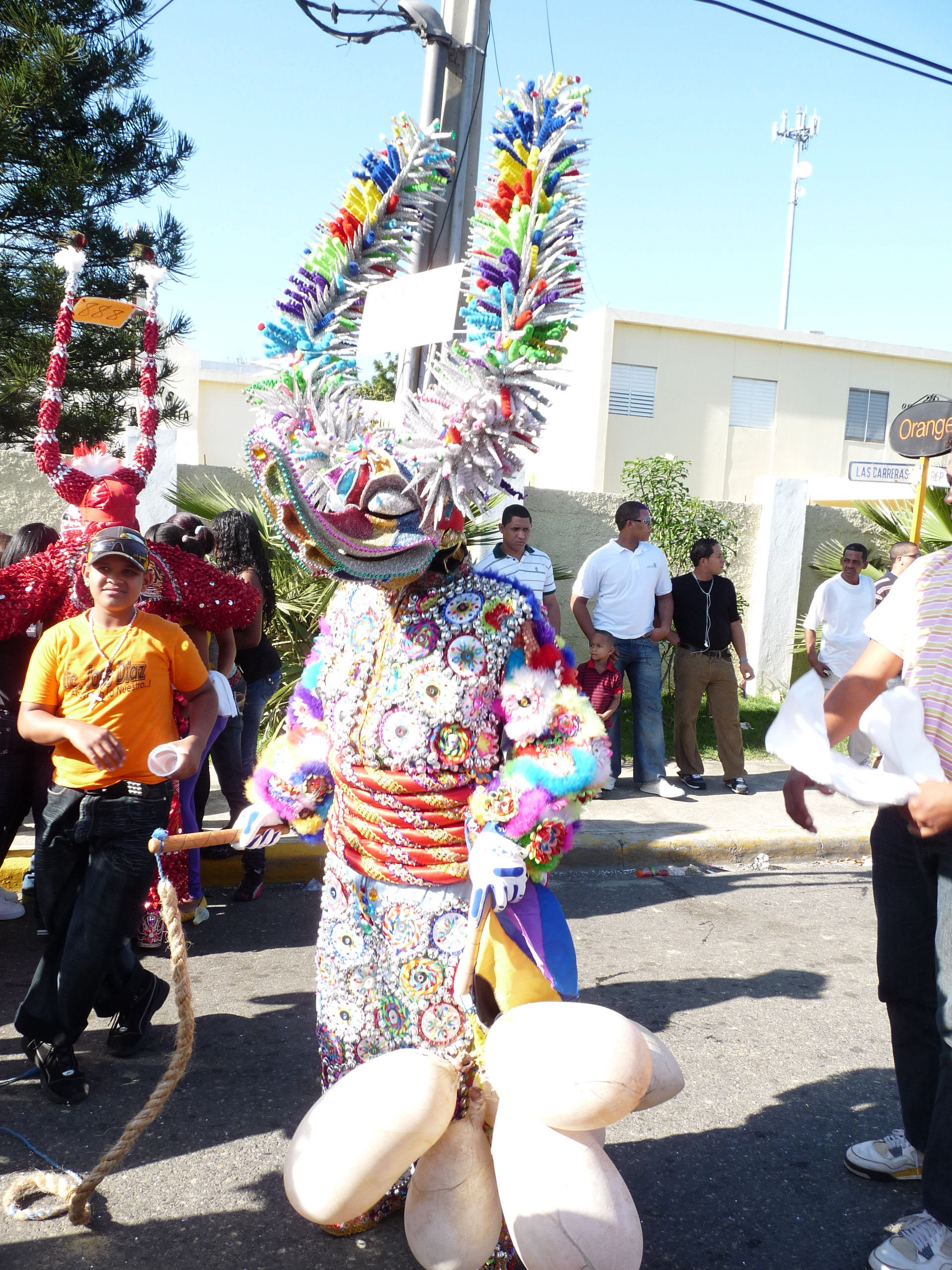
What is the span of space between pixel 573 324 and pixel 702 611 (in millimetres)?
5436

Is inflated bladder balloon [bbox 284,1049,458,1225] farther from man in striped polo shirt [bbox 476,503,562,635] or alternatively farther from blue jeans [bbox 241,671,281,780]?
man in striped polo shirt [bbox 476,503,562,635]

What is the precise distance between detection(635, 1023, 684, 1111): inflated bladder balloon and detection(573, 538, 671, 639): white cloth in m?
4.96

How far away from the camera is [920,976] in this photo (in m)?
2.63

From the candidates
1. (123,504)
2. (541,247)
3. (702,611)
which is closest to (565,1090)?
(541,247)

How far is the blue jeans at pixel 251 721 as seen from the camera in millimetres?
5336

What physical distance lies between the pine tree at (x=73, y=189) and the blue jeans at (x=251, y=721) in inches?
109

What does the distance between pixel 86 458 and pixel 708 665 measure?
4890 millimetres

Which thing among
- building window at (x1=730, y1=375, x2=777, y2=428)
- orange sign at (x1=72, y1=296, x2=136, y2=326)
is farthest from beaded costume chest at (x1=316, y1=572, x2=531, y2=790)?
building window at (x1=730, y1=375, x2=777, y2=428)

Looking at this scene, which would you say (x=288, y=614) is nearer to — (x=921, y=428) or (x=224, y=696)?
(x=224, y=696)

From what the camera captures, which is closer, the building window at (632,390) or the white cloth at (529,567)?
the white cloth at (529,567)

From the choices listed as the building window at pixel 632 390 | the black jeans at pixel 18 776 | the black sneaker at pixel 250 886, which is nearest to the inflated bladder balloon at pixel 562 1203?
the black jeans at pixel 18 776

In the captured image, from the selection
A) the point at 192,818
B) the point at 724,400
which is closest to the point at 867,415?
the point at 724,400

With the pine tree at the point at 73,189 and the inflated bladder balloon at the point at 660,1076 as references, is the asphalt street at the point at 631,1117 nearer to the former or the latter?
the inflated bladder balloon at the point at 660,1076

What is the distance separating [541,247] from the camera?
2346 mm
